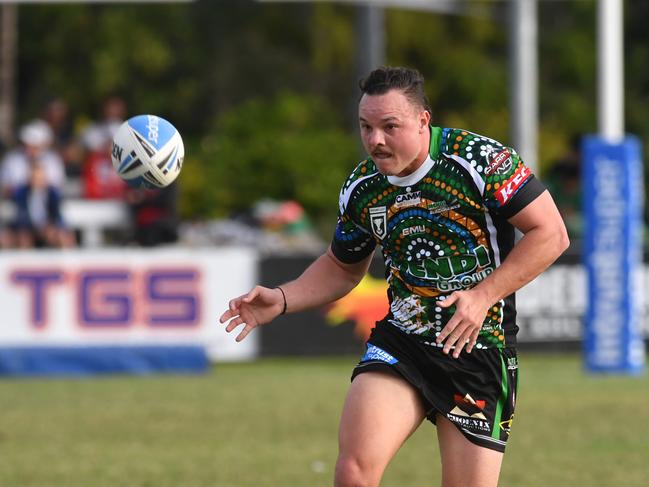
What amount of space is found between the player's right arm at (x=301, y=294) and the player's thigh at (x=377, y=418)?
0.54 meters

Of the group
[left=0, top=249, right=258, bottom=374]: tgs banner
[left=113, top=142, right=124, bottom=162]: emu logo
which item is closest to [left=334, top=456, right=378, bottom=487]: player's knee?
[left=113, top=142, right=124, bottom=162]: emu logo

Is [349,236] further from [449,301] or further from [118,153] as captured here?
[118,153]

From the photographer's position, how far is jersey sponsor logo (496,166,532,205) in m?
5.95

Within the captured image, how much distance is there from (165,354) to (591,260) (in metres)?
4.64

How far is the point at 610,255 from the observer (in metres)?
15.3

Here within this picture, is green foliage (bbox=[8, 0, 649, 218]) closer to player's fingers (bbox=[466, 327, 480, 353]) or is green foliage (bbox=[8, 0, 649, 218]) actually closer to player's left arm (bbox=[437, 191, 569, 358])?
player's fingers (bbox=[466, 327, 480, 353])

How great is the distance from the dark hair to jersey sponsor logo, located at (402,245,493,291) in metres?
0.64

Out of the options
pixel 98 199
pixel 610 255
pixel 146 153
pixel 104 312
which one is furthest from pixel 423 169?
pixel 98 199

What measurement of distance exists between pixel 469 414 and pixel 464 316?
22.8 inches

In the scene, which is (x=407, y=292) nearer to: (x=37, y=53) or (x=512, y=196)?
(x=512, y=196)

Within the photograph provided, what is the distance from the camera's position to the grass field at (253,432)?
9.38 metres

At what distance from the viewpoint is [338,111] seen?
1754 inches

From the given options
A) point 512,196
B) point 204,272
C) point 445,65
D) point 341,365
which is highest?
point 445,65

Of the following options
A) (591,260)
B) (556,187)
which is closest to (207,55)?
(556,187)
